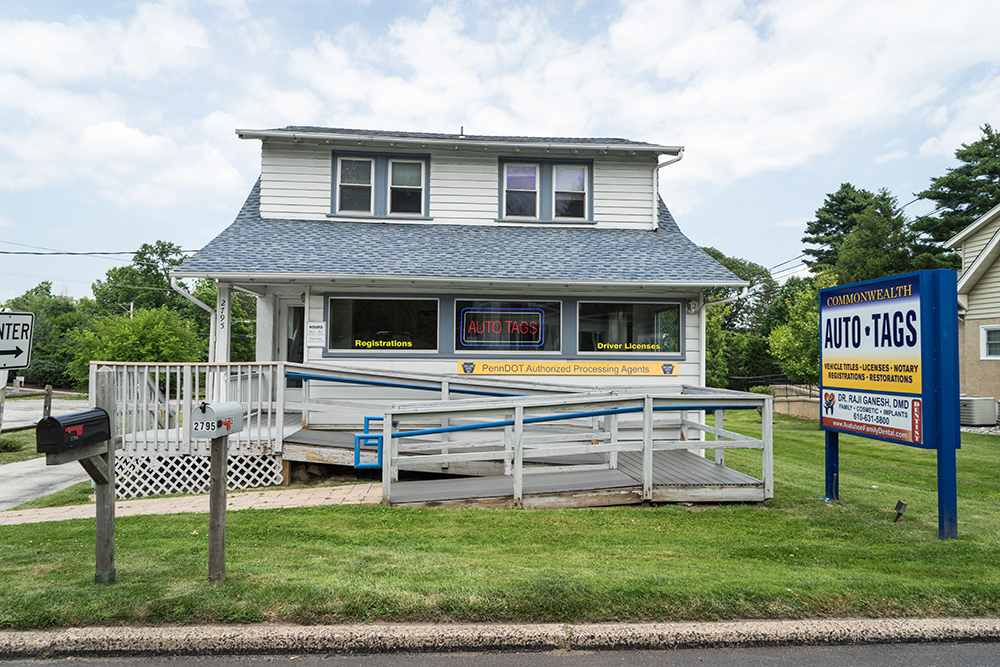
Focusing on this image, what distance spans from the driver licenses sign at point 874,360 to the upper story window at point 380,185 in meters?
8.60

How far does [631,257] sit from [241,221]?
27.1 ft

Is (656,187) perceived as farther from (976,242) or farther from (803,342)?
(976,242)

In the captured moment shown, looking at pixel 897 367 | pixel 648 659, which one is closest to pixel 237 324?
pixel 897 367

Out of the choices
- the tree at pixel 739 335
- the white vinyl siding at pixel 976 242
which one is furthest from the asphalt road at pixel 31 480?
the white vinyl siding at pixel 976 242

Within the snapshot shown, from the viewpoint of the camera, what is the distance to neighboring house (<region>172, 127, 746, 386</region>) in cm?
1091

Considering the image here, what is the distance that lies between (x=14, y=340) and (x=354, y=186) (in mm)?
8724

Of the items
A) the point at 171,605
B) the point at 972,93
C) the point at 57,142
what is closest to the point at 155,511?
the point at 171,605

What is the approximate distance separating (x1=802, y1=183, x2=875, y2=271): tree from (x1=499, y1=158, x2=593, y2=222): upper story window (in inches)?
1749

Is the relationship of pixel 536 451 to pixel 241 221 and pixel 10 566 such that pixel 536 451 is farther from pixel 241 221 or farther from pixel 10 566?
pixel 241 221

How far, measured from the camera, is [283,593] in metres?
3.92

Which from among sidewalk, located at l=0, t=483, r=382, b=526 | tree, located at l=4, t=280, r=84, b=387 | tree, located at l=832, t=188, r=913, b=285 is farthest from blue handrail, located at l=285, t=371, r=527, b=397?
tree, located at l=832, t=188, r=913, b=285

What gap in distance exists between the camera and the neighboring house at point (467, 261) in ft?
35.8

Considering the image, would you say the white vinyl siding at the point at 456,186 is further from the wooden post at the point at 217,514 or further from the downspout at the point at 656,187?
the wooden post at the point at 217,514

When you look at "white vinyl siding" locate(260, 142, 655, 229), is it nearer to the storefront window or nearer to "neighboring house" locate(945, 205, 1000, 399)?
the storefront window
